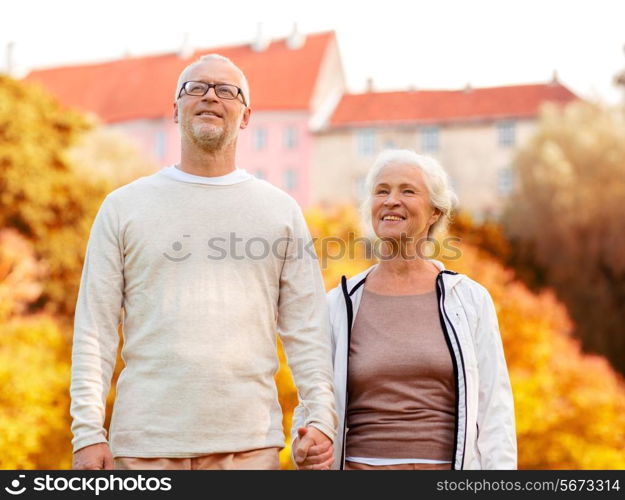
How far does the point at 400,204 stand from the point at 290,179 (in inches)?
1311

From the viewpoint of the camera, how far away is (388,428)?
131 inches

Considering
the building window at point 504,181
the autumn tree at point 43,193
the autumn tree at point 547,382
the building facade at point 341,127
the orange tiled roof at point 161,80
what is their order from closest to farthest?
1. the autumn tree at point 547,382
2. the autumn tree at point 43,193
3. the building window at point 504,181
4. the building facade at point 341,127
5. the orange tiled roof at point 161,80

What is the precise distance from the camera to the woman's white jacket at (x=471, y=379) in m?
3.32

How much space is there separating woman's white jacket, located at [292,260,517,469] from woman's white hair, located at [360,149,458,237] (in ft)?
1.03

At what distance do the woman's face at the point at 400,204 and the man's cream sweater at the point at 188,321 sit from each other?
428 mm

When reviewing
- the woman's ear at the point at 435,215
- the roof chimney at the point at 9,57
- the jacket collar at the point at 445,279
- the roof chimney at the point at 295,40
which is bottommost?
the jacket collar at the point at 445,279

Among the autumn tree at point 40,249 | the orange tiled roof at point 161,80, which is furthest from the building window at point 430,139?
the autumn tree at point 40,249

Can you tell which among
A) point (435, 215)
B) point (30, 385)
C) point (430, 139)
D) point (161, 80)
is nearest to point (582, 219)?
point (430, 139)

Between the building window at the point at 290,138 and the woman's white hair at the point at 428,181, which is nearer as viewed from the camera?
the woman's white hair at the point at 428,181

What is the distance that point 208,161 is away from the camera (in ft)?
11.0

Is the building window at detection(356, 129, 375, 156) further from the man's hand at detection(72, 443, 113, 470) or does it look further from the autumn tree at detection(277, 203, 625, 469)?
the man's hand at detection(72, 443, 113, 470)

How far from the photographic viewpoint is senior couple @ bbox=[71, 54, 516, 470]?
3152 mm

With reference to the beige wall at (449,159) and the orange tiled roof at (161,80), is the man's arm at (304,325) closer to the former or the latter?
the beige wall at (449,159)

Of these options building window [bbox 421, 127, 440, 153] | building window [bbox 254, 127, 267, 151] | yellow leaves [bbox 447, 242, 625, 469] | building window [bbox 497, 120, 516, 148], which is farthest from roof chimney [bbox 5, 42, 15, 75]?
yellow leaves [bbox 447, 242, 625, 469]
